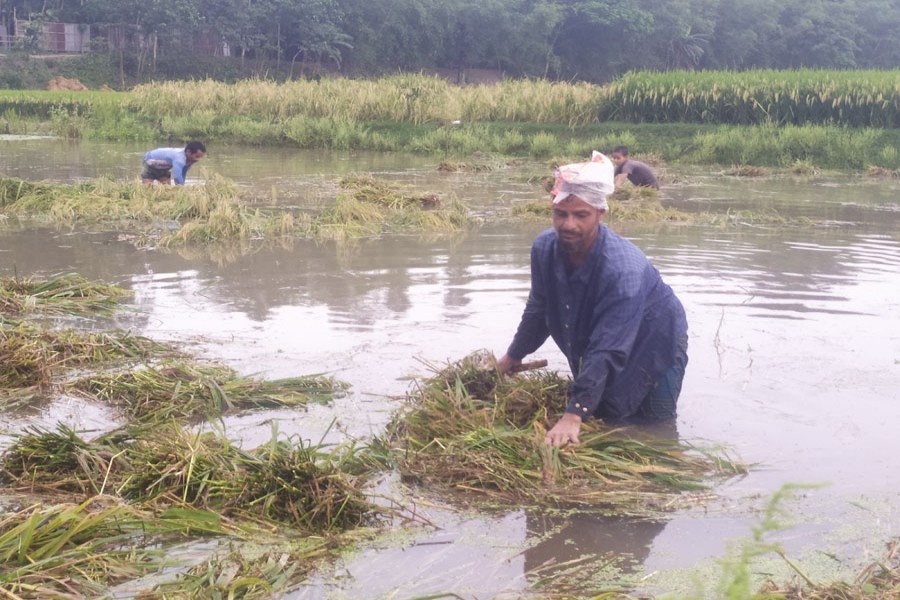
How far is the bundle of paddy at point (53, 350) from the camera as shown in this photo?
203 inches

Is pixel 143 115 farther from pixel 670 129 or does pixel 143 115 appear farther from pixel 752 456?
pixel 752 456

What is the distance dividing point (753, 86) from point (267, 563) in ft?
72.6

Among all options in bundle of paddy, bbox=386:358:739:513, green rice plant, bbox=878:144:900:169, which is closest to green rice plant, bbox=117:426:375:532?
bundle of paddy, bbox=386:358:739:513

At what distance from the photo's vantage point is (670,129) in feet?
74.7

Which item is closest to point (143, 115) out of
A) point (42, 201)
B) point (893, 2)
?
point (42, 201)

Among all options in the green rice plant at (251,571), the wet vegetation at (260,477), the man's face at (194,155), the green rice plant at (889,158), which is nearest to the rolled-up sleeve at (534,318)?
the wet vegetation at (260,477)

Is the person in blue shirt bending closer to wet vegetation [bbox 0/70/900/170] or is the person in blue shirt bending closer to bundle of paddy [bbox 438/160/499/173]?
bundle of paddy [bbox 438/160/499/173]

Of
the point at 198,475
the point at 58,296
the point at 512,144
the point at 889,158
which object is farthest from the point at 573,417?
the point at 512,144

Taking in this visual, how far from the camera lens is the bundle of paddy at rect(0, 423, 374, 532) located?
3666mm

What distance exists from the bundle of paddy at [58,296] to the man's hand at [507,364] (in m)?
3.32

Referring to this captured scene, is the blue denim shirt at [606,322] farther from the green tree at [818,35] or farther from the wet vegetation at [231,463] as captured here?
the green tree at [818,35]

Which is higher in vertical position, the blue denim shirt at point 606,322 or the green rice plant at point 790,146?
the blue denim shirt at point 606,322

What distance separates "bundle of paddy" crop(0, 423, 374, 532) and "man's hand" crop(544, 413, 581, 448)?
79 centimetres

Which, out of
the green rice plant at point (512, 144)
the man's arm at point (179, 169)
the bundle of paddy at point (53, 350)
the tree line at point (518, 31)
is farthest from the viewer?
the tree line at point (518, 31)
